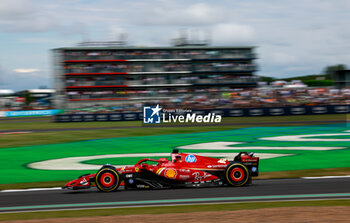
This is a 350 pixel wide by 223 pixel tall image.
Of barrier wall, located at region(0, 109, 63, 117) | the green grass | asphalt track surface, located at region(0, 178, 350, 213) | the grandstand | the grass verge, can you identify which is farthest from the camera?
the grandstand

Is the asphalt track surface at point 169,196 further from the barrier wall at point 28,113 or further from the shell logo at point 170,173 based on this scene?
the barrier wall at point 28,113

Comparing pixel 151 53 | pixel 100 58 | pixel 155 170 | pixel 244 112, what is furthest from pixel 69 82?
pixel 155 170

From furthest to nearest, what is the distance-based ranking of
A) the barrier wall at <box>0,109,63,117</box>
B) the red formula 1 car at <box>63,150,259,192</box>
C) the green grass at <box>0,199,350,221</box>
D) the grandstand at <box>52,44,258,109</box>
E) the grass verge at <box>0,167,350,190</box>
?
1. the grandstand at <box>52,44,258,109</box>
2. the barrier wall at <box>0,109,63,117</box>
3. the grass verge at <box>0,167,350,190</box>
4. the red formula 1 car at <box>63,150,259,192</box>
5. the green grass at <box>0,199,350,221</box>

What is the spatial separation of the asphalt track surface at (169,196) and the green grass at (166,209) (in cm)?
37

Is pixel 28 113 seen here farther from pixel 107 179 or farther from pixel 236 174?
pixel 236 174

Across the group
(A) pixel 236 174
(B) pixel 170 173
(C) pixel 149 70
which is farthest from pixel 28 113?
(A) pixel 236 174

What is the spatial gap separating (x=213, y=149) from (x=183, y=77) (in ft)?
154

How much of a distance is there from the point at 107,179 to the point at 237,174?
2981 mm

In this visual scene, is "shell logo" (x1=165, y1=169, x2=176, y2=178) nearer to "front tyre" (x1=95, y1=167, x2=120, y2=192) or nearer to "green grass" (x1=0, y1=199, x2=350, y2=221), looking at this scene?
"front tyre" (x1=95, y1=167, x2=120, y2=192)

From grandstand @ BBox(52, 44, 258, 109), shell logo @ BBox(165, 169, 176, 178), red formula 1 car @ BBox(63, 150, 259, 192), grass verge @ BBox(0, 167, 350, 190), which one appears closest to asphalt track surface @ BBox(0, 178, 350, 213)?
red formula 1 car @ BBox(63, 150, 259, 192)

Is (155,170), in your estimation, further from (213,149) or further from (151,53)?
(151,53)

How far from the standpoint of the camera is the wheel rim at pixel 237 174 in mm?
9734

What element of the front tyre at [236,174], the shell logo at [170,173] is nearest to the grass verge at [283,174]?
the front tyre at [236,174]

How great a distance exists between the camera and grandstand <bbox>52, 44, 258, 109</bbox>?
2414 inches
